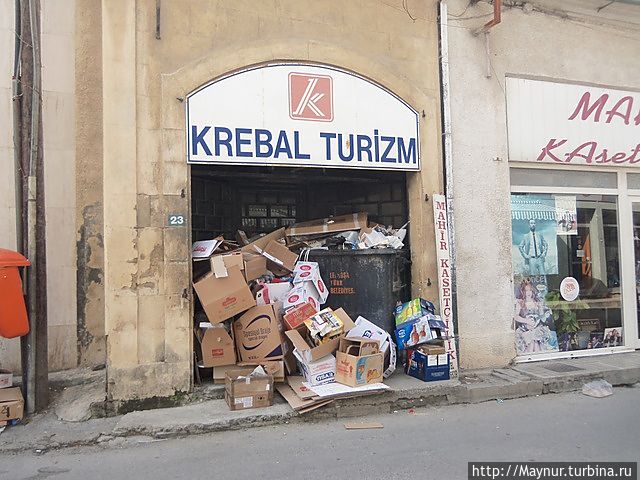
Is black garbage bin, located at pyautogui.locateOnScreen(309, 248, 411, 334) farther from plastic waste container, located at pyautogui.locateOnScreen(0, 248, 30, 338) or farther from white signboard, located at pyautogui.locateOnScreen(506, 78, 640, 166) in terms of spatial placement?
plastic waste container, located at pyautogui.locateOnScreen(0, 248, 30, 338)

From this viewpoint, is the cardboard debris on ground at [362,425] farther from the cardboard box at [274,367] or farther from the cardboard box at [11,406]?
the cardboard box at [11,406]

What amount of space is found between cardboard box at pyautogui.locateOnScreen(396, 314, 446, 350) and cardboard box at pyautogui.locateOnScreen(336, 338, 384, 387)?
0.69m

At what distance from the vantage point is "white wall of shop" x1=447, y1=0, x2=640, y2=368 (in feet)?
23.7

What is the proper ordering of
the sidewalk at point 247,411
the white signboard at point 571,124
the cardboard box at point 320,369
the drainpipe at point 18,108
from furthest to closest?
the white signboard at point 571,124, the cardboard box at point 320,369, the drainpipe at point 18,108, the sidewalk at point 247,411

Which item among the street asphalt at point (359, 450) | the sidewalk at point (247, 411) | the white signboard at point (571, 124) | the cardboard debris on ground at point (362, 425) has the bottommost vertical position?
the street asphalt at point (359, 450)

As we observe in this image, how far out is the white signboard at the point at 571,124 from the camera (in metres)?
7.70

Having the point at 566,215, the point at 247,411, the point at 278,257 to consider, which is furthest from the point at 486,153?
the point at 247,411

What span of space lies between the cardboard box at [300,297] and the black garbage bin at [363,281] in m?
0.37

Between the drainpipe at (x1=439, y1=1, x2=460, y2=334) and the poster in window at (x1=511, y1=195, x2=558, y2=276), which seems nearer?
the drainpipe at (x1=439, y1=1, x2=460, y2=334)

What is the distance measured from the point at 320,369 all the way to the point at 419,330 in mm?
1371

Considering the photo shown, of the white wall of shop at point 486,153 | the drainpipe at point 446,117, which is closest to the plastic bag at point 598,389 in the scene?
the white wall of shop at point 486,153

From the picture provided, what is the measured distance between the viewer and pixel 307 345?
6.01 meters

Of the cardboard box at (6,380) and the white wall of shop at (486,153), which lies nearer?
the cardboard box at (6,380)

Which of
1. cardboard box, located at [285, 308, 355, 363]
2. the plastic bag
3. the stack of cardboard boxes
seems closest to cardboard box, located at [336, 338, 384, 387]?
the stack of cardboard boxes
